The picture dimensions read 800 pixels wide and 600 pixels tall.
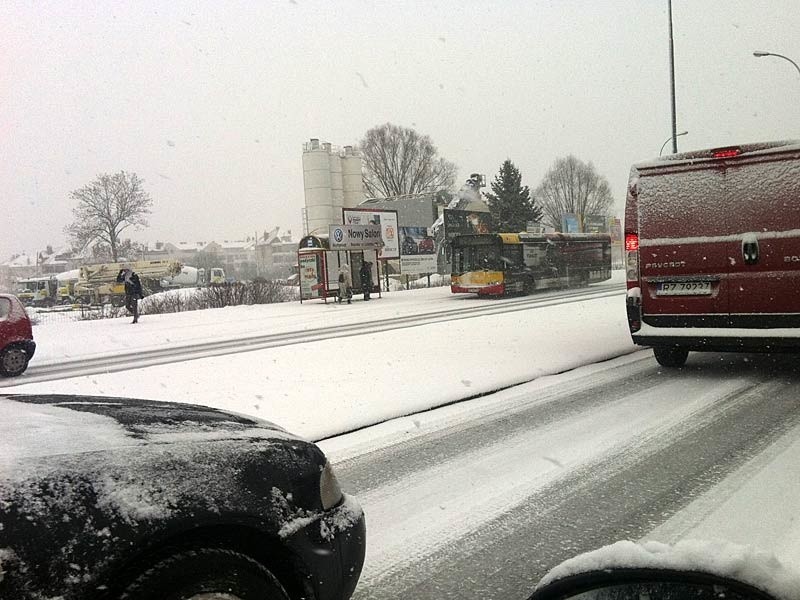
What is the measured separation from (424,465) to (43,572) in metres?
3.84

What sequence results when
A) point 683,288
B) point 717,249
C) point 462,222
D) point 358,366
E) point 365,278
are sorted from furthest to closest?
1. point 462,222
2. point 365,278
3. point 358,366
4. point 683,288
5. point 717,249

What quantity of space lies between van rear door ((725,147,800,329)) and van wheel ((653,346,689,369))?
5.69 feet

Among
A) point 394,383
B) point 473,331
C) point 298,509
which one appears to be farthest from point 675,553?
point 473,331

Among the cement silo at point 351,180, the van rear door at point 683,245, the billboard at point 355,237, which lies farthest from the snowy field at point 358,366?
the cement silo at point 351,180

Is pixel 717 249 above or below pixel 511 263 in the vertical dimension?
above

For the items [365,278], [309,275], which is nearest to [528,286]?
[365,278]

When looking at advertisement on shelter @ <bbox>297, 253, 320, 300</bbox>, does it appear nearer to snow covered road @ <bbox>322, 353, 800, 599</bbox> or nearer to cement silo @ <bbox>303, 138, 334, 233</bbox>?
snow covered road @ <bbox>322, 353, 800, 599</bbox>

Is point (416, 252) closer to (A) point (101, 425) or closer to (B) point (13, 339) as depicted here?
(B) point (13, 339)

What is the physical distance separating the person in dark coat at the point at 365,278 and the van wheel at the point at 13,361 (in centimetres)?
1945

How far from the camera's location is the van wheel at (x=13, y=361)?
1277cm

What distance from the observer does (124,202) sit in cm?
5294

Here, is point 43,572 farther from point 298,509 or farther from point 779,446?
point 779,446

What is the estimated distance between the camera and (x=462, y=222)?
50719 millimetres

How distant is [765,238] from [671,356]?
101 inches
